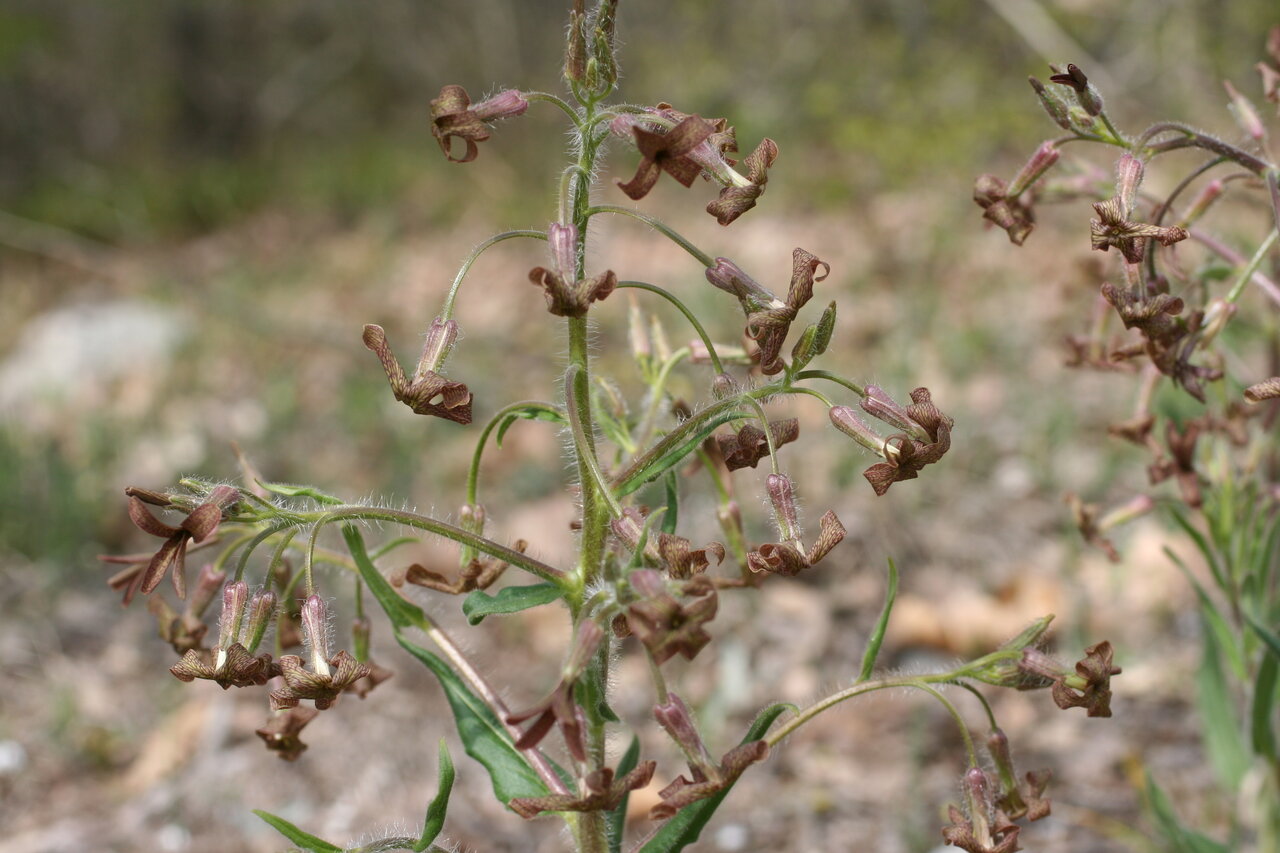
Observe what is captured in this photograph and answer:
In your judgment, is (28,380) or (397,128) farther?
(397,128)

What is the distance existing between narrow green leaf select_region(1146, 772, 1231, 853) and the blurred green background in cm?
83

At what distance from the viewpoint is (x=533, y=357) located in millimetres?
7289

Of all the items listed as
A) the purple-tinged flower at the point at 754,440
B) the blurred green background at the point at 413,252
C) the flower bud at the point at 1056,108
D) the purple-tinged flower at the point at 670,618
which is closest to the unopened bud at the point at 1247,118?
the flower bud at the point at 1056,108

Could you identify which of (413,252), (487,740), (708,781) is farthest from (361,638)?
(413,252)

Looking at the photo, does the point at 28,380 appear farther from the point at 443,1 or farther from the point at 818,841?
the point at 443,1

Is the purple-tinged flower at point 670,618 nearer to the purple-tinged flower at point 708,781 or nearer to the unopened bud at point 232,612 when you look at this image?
the purple-tinged flower at point 708,781

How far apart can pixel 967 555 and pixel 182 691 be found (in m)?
3.17

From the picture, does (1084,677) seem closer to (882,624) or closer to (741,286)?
(882,624)

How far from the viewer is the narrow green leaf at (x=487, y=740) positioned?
1849 millimetres

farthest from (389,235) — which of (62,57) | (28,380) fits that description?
(62,57)

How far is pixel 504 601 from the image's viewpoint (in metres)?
1.68

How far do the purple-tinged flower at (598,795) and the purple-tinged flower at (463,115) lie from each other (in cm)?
90

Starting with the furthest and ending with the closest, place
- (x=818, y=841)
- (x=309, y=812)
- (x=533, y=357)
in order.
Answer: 1. (x=533, y=357)
2. (x=309, y=812)
3. (x=818, y=841)

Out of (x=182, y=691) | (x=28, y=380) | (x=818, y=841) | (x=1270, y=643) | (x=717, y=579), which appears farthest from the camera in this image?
(x=28, y=380)
